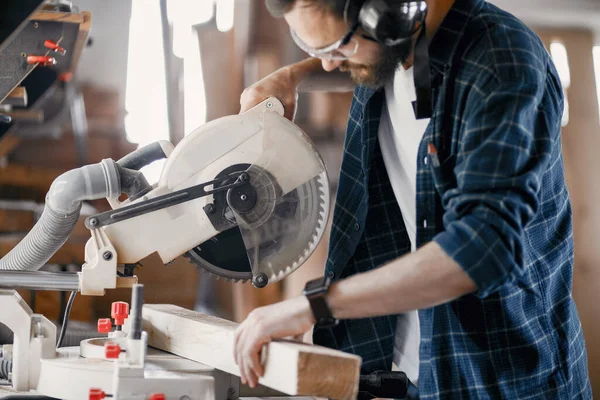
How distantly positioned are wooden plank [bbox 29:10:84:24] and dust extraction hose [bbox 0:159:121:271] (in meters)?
0.77

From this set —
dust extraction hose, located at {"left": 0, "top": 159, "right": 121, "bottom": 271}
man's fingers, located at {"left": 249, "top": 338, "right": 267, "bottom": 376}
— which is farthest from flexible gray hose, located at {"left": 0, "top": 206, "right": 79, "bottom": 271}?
man's fingers, located at {"left": 249, "top": 338, "right": 267, "bottom": 376}

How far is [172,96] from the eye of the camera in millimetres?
4391

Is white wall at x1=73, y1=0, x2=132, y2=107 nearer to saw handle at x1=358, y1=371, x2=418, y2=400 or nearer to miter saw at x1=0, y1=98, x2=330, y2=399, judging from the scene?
miter saw at x1=0, y1=98, x2=330, y2=399

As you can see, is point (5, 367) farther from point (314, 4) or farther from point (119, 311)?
point (314, 4)

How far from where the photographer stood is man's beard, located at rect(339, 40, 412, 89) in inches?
54.1

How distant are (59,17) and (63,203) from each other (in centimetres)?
86

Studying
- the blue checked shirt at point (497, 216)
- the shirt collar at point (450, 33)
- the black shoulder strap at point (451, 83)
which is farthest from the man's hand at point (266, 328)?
the shirt collar at point (450, 33)

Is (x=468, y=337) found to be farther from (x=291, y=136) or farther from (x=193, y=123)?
(x=193, y=123)

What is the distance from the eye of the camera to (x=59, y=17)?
80.3 inches

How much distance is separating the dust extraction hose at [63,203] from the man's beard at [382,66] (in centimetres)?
54

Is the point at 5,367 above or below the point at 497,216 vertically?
below

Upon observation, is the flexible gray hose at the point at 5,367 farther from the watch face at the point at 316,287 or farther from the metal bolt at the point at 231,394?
the watch face at the point at 316,287

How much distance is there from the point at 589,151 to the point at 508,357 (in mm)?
2936

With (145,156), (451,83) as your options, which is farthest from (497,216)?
(145,156)
